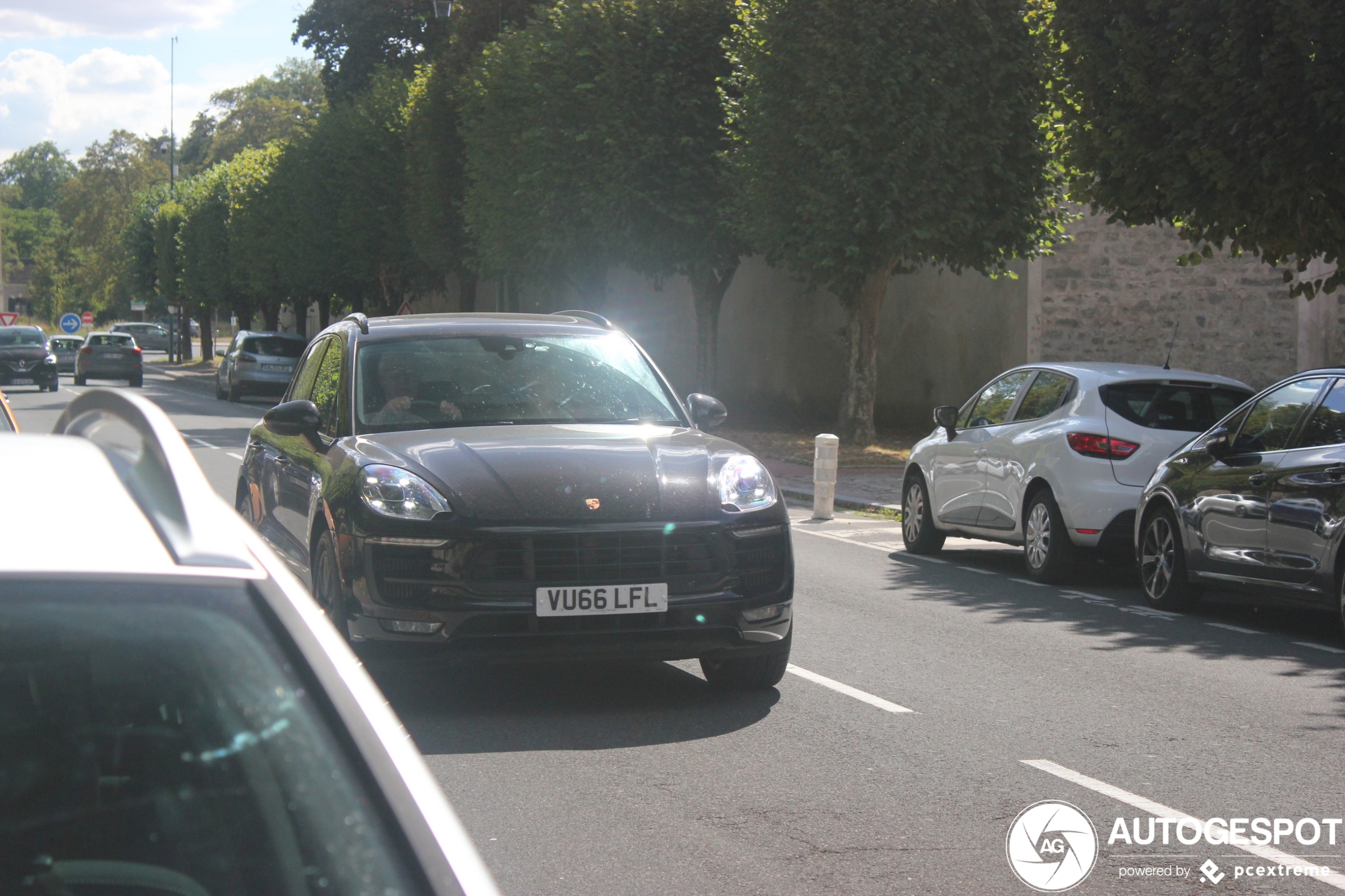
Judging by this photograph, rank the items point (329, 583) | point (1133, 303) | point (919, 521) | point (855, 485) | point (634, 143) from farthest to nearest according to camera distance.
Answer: point (634, 143)
point (1133, 303)
point (855, 485)
point (919, 521)
point (329, 583)

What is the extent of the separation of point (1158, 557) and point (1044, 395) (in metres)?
2.07

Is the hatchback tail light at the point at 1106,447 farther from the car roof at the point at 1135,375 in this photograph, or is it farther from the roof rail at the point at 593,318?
the roof rail at the point at 593,318

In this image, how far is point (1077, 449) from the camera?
1181cm

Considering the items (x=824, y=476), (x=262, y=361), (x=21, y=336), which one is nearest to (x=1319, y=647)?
(x=824, y=476)

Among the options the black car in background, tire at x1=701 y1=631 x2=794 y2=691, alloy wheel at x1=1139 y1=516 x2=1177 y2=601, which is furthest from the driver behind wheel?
alloy wheel at x1=1139 y1=516 x2=1177 y2=601

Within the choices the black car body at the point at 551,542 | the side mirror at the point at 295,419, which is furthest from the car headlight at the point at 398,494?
the side mirror at the point at 295,419

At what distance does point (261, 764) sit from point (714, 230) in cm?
2991

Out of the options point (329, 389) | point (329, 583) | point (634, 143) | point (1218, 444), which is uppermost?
point (634, 143)

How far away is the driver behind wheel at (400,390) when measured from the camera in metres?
7.70

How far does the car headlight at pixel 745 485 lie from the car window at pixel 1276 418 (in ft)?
13.6

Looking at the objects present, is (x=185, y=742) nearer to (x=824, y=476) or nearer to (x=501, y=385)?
(x=501, y=385)

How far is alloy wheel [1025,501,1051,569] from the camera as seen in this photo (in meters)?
12.1

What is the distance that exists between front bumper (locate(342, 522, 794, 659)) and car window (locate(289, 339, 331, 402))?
2249 mm

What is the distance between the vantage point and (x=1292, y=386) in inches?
391
